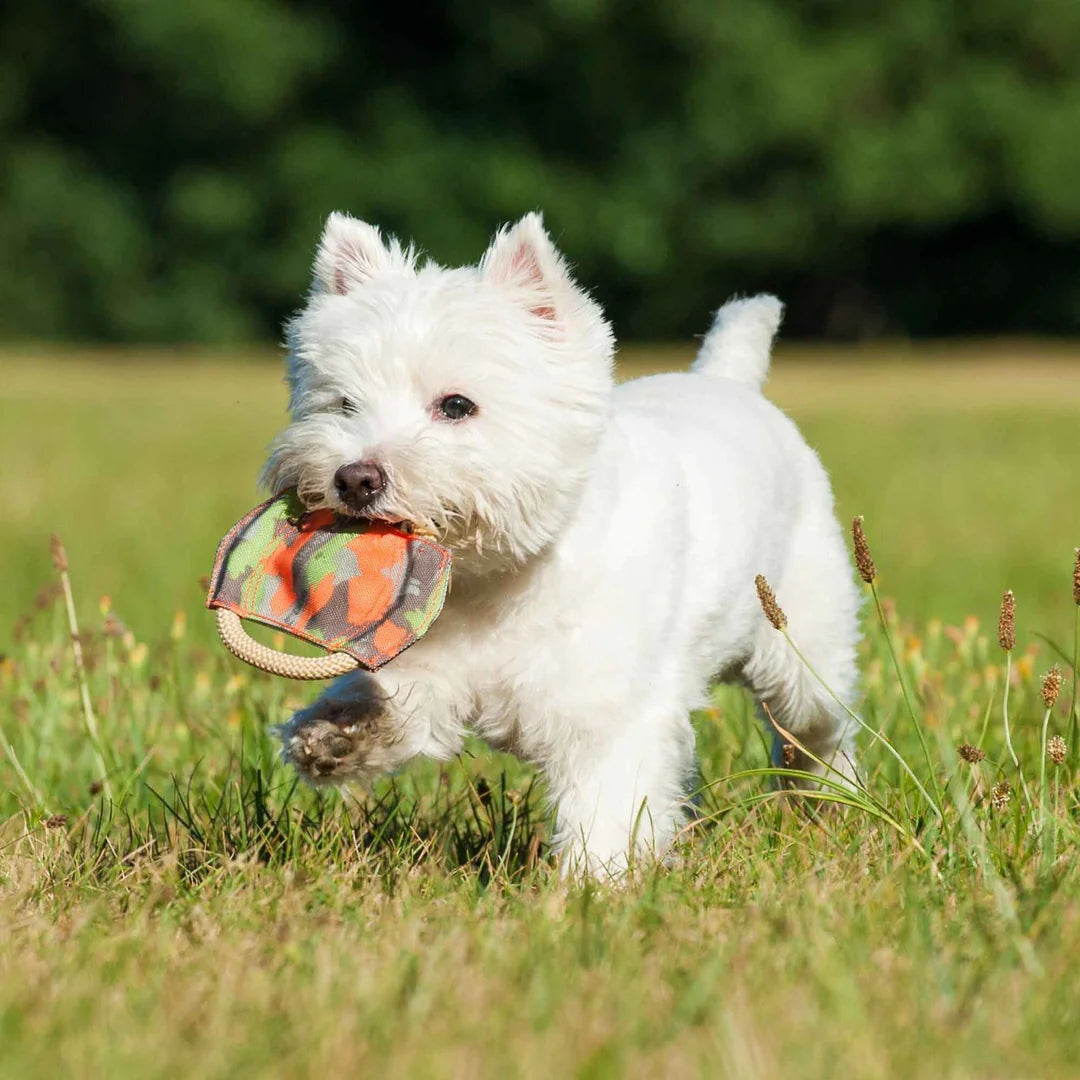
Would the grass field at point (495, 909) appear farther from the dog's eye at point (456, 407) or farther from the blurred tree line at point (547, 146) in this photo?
the blurred tree line at point (547, 146)

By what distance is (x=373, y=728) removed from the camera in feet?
11.8

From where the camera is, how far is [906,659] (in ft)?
18.0

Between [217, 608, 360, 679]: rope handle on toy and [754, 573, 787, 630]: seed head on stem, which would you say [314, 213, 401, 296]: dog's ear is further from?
[754, 573, 787, 630]: seed head on stem

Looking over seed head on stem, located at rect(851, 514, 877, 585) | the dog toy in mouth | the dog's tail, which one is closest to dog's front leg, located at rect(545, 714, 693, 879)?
the dog toy in mouth

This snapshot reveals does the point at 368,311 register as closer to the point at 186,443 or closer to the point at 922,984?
the point at 922,984

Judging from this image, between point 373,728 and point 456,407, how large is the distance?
0.72 metres

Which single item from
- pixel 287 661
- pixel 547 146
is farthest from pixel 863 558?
pixel 547 146

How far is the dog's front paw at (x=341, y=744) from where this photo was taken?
3594mm

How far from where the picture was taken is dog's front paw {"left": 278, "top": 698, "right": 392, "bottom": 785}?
141 inches

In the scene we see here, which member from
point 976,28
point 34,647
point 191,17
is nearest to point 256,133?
point 191,17

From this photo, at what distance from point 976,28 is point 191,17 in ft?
53.1

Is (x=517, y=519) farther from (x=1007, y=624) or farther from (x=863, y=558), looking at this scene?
(x=1007, y=624)

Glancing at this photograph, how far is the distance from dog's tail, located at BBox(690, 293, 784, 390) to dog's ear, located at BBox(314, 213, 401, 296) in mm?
1478

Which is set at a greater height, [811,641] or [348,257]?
[348,257]
